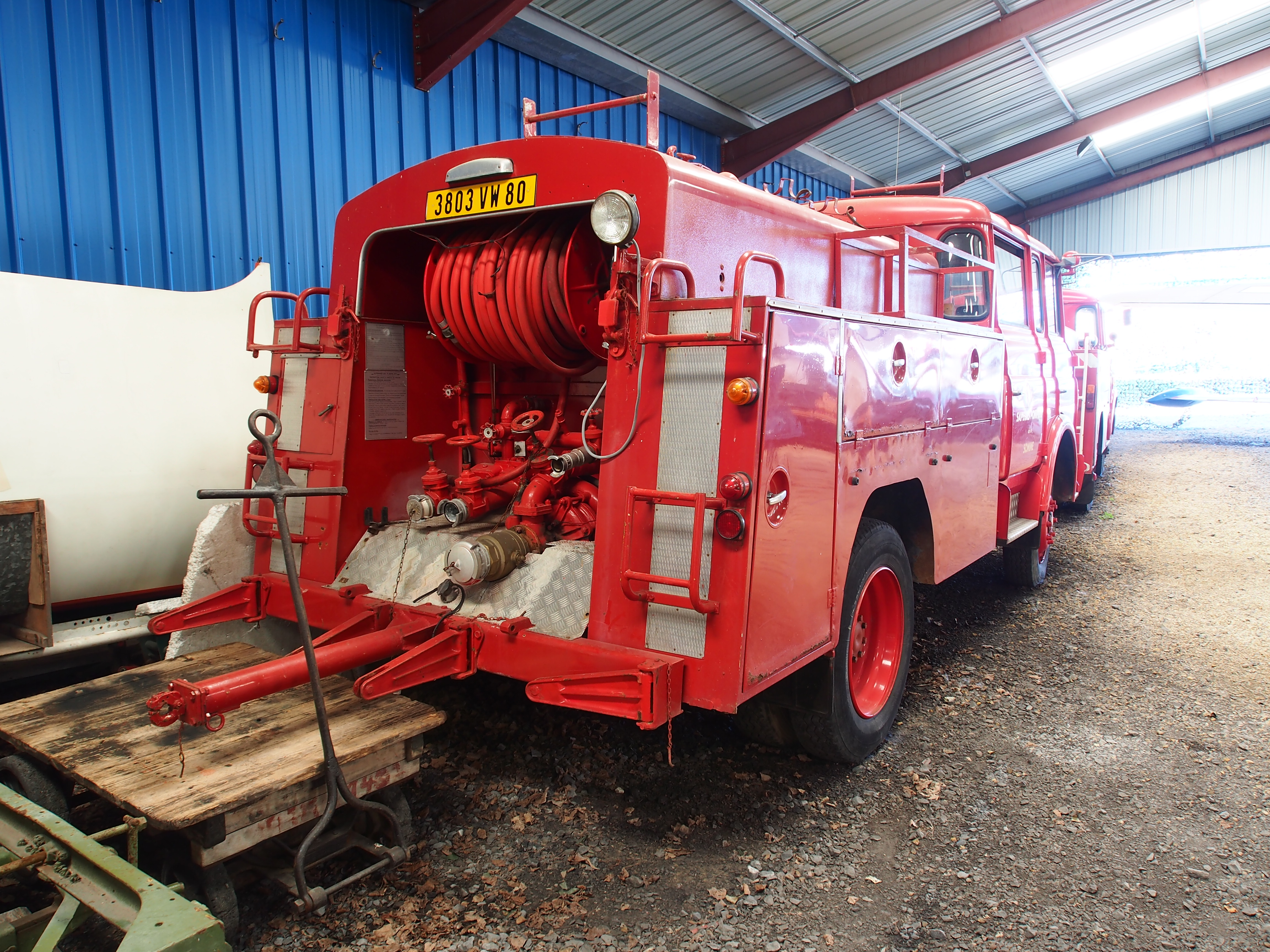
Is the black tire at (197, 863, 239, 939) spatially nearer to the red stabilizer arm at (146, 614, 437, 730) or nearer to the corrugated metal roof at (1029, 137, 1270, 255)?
the red stabilizer arm at (146, 614, 437, 730)

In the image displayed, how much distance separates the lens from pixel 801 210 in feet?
12.2

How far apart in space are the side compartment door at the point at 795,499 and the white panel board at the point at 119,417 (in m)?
3.55

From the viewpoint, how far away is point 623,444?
111 inches

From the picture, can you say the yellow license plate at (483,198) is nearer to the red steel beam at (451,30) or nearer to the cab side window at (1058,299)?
the red steel beam at (451,30)

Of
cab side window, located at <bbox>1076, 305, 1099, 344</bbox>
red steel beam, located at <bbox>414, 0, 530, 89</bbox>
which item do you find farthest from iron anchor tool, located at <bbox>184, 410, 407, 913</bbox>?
cab side window, located at <bbox>1076, 305, 1099, 344</bbox>

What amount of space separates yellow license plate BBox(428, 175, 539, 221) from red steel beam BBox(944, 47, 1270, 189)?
39.0 ft

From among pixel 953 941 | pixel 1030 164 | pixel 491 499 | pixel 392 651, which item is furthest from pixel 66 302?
pixel 1030 164

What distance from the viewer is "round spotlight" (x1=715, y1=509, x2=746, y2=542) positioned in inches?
102

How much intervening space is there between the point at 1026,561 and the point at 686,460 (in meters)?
4.72

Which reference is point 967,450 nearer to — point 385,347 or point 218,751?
point 385,347

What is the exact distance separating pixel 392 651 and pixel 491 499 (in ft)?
3.09

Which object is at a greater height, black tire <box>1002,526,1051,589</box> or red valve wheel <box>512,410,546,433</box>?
Answer: red valve wheel <box>512,410,546,433</box>

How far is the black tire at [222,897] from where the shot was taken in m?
2.39

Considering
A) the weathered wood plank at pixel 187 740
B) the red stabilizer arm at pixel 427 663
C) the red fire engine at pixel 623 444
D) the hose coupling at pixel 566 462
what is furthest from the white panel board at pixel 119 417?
the hose coupling at pixel 566 462
